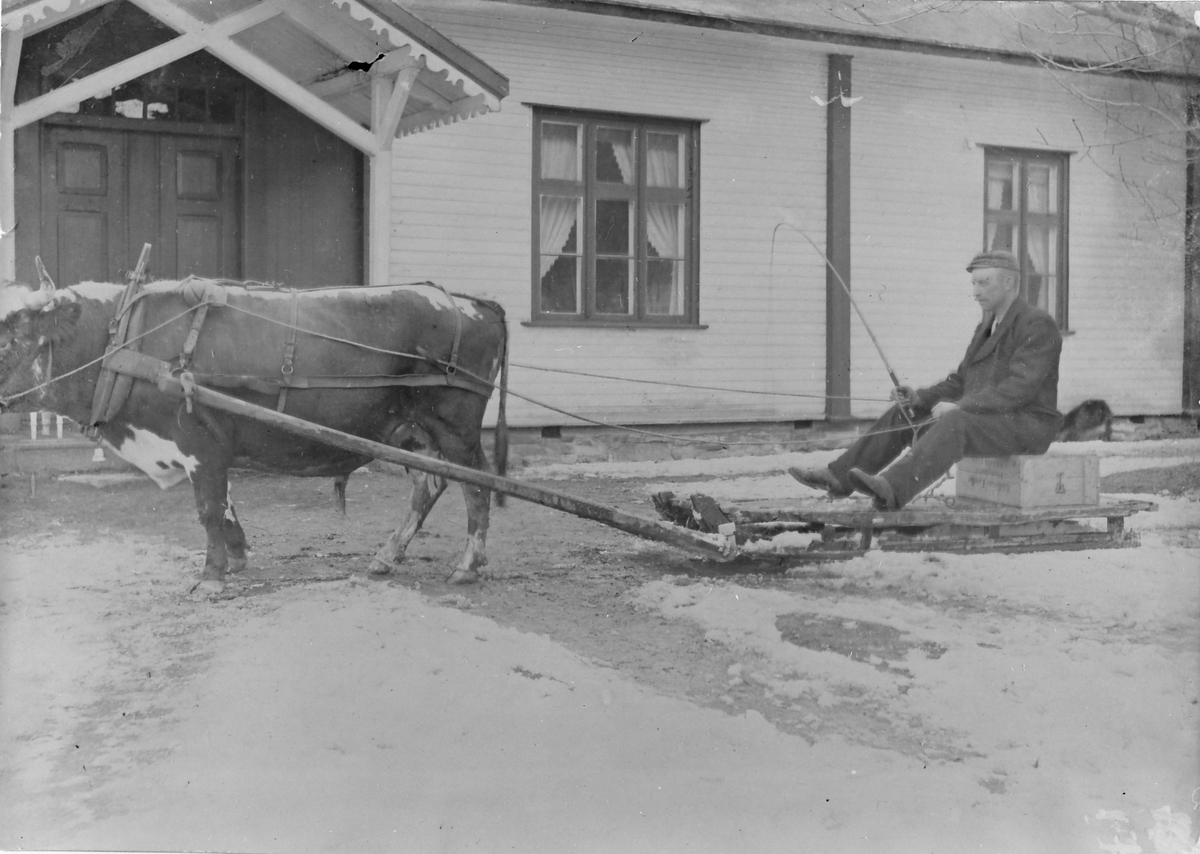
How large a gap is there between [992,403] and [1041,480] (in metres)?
0.43

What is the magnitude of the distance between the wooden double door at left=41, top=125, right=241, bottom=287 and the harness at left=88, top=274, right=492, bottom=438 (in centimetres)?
186

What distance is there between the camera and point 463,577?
4371 millimetres

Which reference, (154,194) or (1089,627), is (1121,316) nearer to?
(1089,627)

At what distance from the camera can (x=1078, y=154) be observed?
480cm

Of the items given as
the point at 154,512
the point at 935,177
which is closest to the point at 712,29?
the point at 935,177

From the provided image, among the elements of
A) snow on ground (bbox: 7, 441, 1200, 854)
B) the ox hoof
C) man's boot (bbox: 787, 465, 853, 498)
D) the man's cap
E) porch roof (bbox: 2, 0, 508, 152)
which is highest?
porch roof (bbox: 2, 0, 508, 152)

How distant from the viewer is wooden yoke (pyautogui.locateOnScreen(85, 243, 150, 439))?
386cm

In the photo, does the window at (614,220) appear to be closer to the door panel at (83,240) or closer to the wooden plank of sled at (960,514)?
the wooden plank of sled at (960,514)

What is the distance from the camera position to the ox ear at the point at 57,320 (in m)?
3.78

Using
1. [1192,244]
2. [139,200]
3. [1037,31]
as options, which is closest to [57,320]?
[139,200]

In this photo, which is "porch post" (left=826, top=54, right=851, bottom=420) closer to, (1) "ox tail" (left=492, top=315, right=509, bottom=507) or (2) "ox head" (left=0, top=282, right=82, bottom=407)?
(1) "ox tail" (left=492, top=315, right=509, bottom=507)

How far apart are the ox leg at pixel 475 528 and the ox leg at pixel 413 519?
19 cm

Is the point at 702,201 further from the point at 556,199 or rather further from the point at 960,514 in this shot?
the point at 960,514

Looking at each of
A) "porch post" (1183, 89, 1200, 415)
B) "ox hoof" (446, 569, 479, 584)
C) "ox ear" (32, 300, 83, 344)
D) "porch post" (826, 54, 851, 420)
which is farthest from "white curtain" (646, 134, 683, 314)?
"ox ear" (32, 300, 83, 344)
